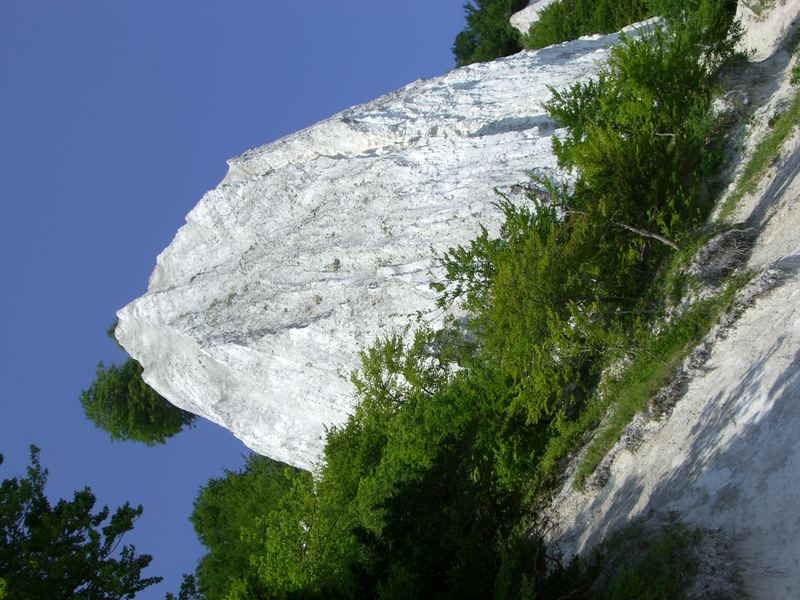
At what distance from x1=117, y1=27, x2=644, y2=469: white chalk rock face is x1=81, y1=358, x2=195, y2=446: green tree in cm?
870

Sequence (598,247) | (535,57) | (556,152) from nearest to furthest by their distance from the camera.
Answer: (598,247), (556,152), (535,57)

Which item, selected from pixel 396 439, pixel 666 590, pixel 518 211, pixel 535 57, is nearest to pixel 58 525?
pixel 396 439

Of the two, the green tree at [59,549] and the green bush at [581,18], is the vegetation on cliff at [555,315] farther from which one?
the green bush at [581,18]

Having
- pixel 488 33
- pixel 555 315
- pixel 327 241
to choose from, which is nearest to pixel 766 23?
pixel 555 315

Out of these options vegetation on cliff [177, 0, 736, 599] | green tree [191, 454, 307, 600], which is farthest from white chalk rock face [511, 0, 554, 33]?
green tree [191, 454, 307, 600]

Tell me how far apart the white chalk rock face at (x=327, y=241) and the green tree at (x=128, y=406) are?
8.70 meters

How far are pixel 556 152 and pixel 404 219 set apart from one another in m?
3.16

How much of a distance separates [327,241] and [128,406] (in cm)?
1483

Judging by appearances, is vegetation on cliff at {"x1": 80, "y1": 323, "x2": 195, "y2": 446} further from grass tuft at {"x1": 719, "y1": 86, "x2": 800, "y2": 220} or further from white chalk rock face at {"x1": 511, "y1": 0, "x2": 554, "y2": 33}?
grass tuft at {"x1": 719, "y1": 86, "x2": 800, "y2": 220}

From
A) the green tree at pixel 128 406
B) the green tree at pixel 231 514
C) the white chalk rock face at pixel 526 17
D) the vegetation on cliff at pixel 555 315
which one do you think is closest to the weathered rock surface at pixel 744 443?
the vegetation on cliff at pixel 555 315

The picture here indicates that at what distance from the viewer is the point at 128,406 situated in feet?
95.0

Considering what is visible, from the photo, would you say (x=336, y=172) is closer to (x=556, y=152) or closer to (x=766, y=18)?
(x=556, y=152)

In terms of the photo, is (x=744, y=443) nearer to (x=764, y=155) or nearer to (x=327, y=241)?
(x=764, y=155)

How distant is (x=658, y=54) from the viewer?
46.9 feet
